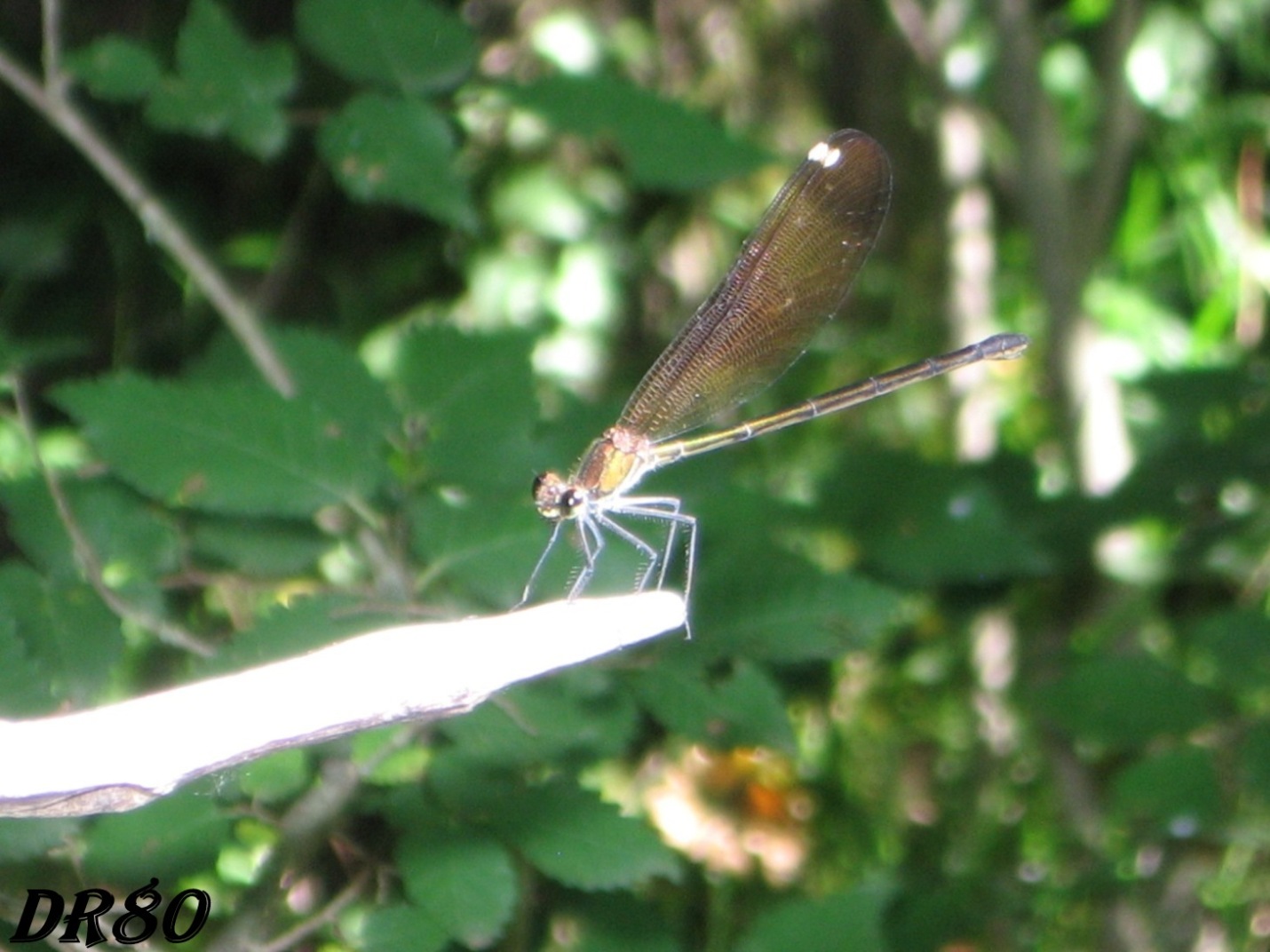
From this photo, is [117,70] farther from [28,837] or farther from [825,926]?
[825,926]

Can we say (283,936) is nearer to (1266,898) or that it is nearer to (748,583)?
(748,583)

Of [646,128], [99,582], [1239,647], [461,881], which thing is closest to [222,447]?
[99,582]

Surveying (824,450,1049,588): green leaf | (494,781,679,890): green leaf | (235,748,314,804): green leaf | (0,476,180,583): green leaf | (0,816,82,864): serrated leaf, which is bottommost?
(0,816,82,864): serrated leaf

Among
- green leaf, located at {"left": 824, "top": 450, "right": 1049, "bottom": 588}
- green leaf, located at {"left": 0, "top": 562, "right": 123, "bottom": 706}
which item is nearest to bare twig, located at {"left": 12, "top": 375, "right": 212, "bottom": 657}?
green leaf, located at {"left": 0, "top": 562, "right": 123, "bottom": 706}

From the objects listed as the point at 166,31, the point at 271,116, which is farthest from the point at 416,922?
the point at 166,31

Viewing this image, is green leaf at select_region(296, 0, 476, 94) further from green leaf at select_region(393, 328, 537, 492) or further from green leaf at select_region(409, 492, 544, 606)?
green leaf at select_region(409, 492, 544, 606)

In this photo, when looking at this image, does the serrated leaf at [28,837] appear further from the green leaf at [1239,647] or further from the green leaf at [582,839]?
the green leaf at [1239,647]

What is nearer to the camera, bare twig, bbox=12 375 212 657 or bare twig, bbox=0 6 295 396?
bare twig, bbox=12 375 212 657

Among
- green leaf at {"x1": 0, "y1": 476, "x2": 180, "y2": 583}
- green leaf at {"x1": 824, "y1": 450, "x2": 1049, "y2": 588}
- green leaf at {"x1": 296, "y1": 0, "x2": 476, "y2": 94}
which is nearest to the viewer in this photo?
green leaf at {"x1": 0, "y1": 476, "x2": 180, "y2": 583}
